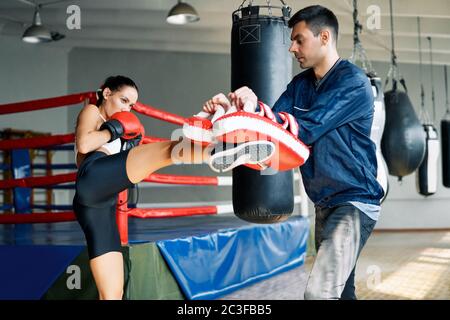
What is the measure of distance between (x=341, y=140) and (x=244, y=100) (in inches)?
13.5

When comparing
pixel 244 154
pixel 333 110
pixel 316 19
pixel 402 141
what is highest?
pixel 316 19

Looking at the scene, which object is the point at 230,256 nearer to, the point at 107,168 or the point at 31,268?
the point at 31,268

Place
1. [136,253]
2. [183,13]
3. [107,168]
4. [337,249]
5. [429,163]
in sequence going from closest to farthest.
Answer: [337,249] < [107,168] < [136,253] < [183,13] < [429,163]

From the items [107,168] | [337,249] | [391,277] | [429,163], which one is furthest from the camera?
[429,163]

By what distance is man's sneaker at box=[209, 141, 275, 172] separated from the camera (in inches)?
54.1

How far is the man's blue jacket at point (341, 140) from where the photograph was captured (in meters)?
1.46

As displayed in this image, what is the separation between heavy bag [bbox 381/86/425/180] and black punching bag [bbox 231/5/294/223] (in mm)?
2574

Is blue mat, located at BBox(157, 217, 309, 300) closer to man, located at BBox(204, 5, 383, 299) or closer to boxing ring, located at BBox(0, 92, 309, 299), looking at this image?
boxing ring, located at BBox(0, 92, 309, 299)

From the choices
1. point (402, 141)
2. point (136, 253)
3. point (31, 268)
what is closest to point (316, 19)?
point (136, 253)

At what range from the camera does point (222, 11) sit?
6.83 m

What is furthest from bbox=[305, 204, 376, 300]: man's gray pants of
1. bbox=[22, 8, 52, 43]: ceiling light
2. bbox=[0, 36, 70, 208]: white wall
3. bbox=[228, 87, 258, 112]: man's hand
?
bbox=[0, 36, 70, 208]: white wall

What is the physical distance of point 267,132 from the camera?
1.36 meters

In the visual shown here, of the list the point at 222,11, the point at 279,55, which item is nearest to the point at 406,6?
the point at 222,11
